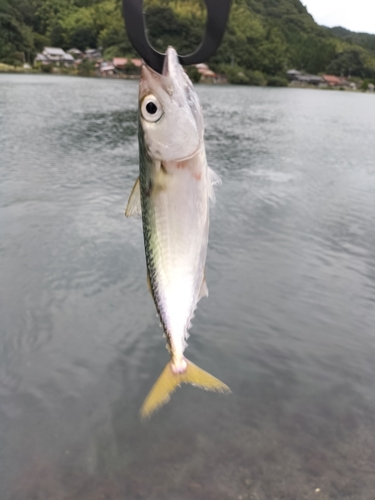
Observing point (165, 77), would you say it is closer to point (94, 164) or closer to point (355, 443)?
point (355, 443)

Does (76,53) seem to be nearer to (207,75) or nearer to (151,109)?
(207,75)

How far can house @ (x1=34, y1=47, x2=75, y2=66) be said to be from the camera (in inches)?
4224

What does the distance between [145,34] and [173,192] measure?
642 mm

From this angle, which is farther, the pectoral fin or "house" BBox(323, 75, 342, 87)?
"house" BBox(323, 75, 342, 87)

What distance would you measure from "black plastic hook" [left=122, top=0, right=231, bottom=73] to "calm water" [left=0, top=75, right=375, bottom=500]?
160 inches

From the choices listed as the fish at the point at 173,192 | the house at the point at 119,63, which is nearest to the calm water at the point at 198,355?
the fish at the point at 173,192

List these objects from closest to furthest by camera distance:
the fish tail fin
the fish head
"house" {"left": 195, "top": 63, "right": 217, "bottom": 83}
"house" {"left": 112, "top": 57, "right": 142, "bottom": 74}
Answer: the fish head, the fish tail fin, "house" {"left": 112, "top": 57, "right": 142, "bottom": 74}, "house" {"left": 195, "top": 63, "right": 217, "bottom": 83}

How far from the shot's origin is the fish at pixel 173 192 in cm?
175

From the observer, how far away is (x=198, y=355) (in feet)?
20.3

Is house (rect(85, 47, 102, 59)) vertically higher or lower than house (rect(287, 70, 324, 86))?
higher

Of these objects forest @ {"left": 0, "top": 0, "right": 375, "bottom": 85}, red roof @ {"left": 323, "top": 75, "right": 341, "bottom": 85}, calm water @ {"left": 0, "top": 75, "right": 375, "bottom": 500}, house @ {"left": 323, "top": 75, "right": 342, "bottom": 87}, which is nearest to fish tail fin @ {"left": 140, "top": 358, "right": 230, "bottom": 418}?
calm water @ {"left": 0, "top": 75, "right": 375, "bottom": 500}

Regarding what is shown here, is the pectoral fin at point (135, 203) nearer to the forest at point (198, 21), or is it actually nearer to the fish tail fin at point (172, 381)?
the fish tail fin at point (172, 381)

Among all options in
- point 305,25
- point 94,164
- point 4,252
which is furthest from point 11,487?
point 305,25

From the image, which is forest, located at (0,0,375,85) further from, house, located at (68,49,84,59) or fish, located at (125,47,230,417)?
fish, located at (125,47,230,417)
